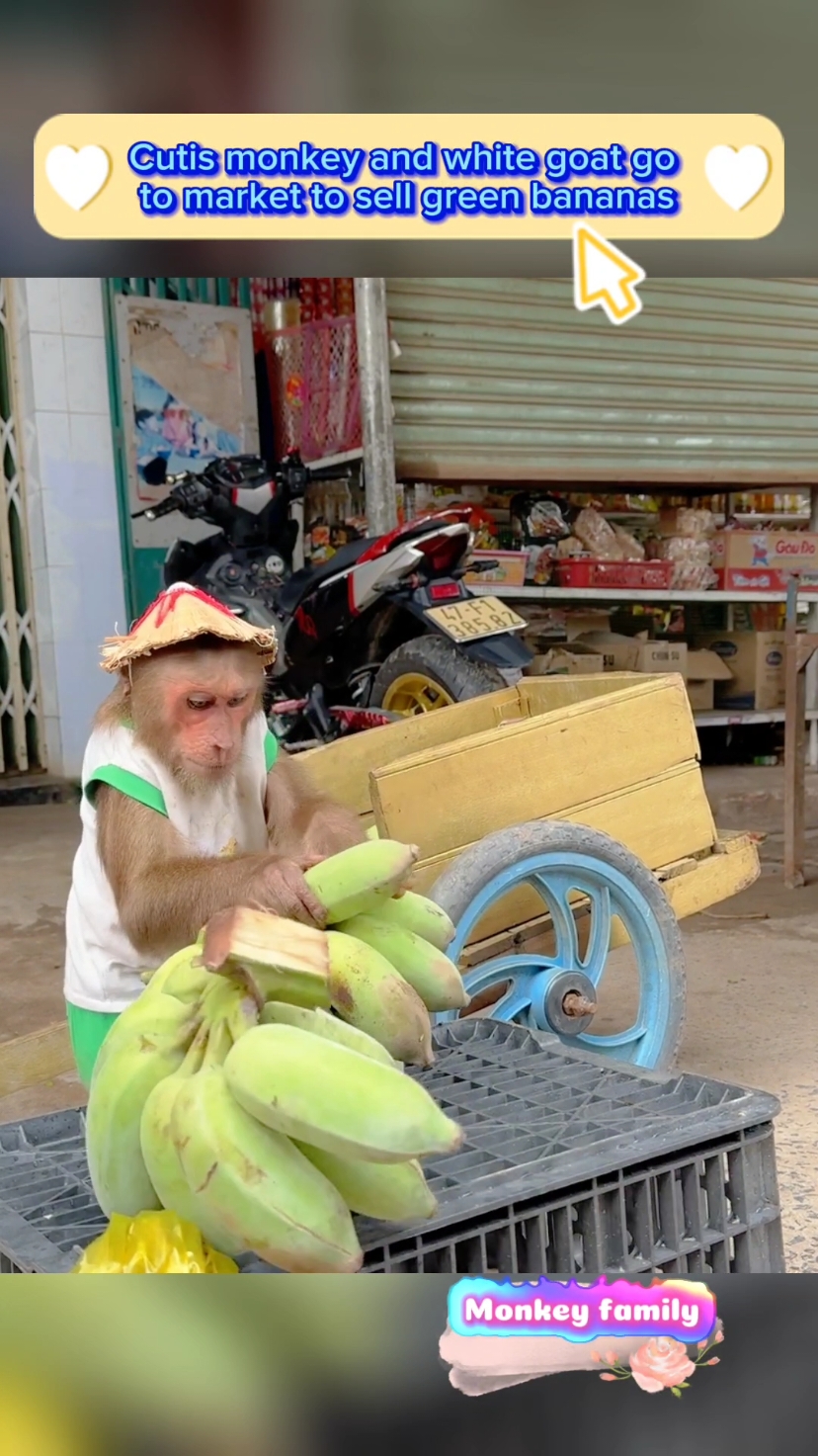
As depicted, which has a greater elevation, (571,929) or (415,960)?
(415,960)

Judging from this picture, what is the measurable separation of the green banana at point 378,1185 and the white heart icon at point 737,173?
952 millimetres

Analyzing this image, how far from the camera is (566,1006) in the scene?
1828 millimetres

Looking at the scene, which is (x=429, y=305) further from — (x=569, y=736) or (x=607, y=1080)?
(x=607, y=1080)

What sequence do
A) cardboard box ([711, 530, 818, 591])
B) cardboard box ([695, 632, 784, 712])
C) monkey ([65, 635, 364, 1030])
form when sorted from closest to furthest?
monkey ([65, 635, 364, 1030]) → cardboard box ([711, 530, 818, 591]) → cardboard box ([695, 632, 784, 712])

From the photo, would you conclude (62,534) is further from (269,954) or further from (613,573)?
(269,954)

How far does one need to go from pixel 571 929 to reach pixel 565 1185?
101 cm

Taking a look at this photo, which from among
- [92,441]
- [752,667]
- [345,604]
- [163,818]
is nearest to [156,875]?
[163,818]

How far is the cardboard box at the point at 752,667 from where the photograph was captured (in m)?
6.14

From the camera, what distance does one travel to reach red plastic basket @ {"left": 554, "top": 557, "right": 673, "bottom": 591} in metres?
5.41

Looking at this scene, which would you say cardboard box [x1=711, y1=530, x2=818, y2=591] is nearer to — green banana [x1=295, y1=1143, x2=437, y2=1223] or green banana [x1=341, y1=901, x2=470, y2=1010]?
green banana [x1=341, y1=901, x2=470, y2=1010]

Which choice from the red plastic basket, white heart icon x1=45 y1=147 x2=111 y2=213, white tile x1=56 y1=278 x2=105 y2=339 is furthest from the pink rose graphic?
white tile x1=56 y1=278 x2=105 y2=339

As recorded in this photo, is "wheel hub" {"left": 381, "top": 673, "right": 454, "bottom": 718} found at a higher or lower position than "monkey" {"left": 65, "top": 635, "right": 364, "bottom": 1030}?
lower

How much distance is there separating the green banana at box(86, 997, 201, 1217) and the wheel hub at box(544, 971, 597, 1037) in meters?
1.00

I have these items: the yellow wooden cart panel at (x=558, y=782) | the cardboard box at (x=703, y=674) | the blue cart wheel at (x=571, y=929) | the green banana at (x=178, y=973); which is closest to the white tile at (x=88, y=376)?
the cardboard box at (x=703, y=674)
